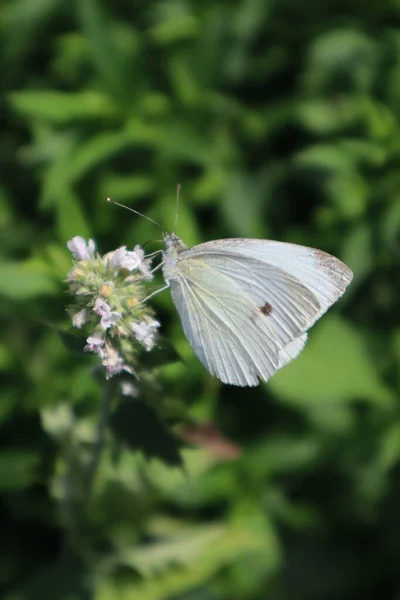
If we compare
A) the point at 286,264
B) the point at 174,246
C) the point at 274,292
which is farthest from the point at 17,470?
the point at 286,264

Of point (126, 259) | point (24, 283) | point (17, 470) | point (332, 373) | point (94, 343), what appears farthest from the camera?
point (332, 373)

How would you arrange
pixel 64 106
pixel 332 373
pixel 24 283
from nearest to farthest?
pixel 24 283, pixel 64 106, pixel 332 373

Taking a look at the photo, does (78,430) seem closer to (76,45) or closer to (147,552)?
(147,552)

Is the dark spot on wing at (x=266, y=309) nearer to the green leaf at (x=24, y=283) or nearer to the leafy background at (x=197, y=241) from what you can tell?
the leafy background at (x=197, y=241)

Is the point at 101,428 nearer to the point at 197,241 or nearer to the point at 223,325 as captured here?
the point at 223,325

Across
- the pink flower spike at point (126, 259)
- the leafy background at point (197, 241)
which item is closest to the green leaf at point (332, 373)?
the leafy background at point (197, 241)

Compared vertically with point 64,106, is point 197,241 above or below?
below
